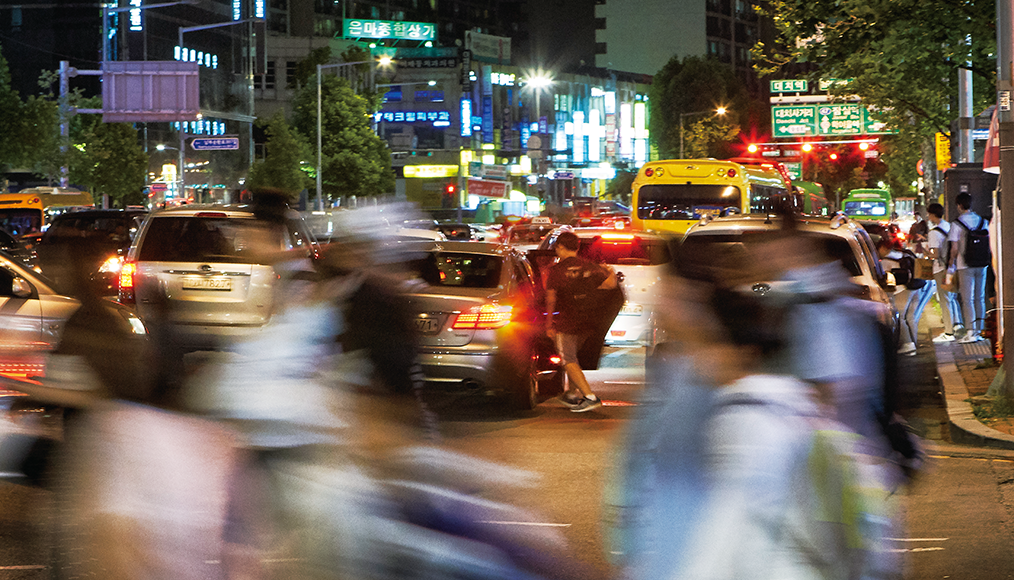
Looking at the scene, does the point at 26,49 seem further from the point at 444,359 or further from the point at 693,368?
the point at 693,368

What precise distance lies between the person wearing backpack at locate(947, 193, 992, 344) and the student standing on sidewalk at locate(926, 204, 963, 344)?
0.17 m

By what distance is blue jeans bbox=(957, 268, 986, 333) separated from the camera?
51.0 ft

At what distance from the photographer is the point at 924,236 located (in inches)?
984

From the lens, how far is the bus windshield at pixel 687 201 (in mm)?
27672

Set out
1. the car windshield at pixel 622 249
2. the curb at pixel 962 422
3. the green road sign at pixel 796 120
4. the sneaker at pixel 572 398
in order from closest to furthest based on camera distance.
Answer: the curb at pixel 962 422
the sneaker at pixel 572 398
the car windshield at pixel 622 249
the green road sign at pixel 796 120

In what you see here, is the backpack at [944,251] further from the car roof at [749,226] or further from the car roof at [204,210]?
the car roof at [204,210]

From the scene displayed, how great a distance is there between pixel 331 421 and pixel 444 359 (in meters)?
6.35

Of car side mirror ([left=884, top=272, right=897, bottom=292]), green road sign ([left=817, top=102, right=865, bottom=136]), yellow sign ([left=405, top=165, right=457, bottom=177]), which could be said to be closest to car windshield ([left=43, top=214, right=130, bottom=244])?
car side mirror ([left=884, top=272, right=897, bottom=292])

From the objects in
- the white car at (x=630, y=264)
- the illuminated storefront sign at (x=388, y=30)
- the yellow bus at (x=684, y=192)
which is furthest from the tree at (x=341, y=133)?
the white car at (x=630, y=264)

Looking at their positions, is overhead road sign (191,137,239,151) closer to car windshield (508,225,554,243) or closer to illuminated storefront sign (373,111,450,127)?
car windshield (508,225,554,243)

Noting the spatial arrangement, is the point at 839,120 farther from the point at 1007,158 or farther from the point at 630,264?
the point at 1007,158

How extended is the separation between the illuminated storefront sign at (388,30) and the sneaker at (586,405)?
315ft

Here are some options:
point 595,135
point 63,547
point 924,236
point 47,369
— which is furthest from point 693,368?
point 595,135

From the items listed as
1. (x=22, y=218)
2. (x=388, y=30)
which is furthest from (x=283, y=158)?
(x=388, y=30)
